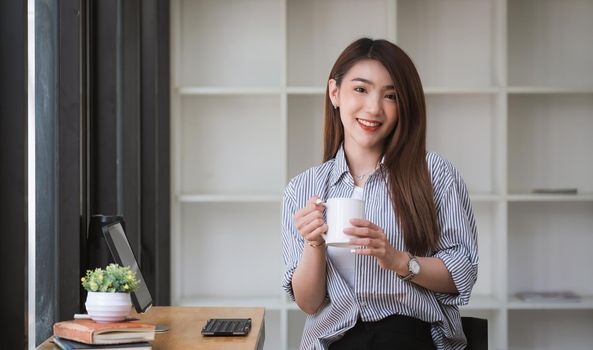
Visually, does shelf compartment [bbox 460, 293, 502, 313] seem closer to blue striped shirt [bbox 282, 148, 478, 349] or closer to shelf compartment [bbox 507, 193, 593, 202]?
shelf compartment [bbox 507, 193, 593, 202]

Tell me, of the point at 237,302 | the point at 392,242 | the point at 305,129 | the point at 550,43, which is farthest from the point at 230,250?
the point at 392,242

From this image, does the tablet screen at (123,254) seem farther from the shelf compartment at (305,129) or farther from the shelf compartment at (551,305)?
the shelf compartment at (551,305)

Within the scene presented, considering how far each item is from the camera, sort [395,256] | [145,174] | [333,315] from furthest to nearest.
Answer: [145,174] < [333,315] < [395,256]

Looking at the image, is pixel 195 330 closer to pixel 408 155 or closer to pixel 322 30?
pixel 408 155

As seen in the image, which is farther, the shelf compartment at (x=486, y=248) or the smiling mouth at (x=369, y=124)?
the shelf compartment at (x=486, y=248)

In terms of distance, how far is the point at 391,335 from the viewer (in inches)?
82.6

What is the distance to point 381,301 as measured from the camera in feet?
6.97

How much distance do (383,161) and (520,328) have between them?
2734mm

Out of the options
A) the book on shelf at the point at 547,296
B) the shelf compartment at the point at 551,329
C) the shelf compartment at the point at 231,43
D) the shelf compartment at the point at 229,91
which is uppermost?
the shelf compartment at the point at 231,43

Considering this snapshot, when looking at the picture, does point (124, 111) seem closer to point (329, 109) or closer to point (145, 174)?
point (145, 174)

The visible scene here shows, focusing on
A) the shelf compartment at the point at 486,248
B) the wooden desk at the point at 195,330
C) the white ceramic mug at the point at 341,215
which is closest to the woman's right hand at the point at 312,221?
the white ceramic mug at the point at 341,215

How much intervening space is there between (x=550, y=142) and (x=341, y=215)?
119 inches

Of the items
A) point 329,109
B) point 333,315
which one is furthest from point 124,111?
point 333,315

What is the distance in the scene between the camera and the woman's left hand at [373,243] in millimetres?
1876
